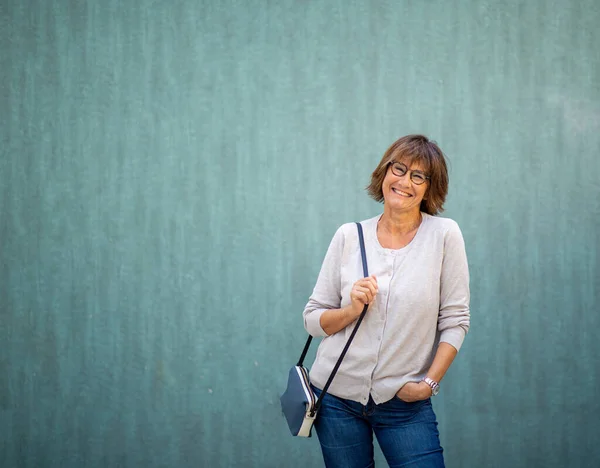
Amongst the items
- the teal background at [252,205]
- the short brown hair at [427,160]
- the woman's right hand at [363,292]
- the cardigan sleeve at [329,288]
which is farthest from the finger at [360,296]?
the teal background at [252,205]

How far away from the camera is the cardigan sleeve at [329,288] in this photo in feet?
7.05

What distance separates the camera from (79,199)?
3.34 m

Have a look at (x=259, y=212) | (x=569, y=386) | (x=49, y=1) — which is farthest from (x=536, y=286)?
(x=49, y=1)

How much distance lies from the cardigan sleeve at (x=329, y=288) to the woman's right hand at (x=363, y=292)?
200mm

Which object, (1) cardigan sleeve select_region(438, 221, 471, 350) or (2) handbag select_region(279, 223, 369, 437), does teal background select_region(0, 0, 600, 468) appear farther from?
(1) cardigan sleeve select_region(438, 221, 471, 350)

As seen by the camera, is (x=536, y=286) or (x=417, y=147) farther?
(x=536, y=286)

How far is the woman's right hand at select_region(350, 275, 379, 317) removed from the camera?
1.93 m

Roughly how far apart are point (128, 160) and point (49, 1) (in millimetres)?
941

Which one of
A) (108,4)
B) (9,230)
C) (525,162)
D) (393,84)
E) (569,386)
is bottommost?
(569,386)

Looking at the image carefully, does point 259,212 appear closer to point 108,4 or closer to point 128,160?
point 128,160

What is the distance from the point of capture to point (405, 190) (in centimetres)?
206

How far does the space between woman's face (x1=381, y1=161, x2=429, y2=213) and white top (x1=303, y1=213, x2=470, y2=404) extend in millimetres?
91

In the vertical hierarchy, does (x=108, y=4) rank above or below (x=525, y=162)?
above

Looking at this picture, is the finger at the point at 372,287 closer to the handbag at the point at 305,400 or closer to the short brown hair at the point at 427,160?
the handbag at the point at 305,400
